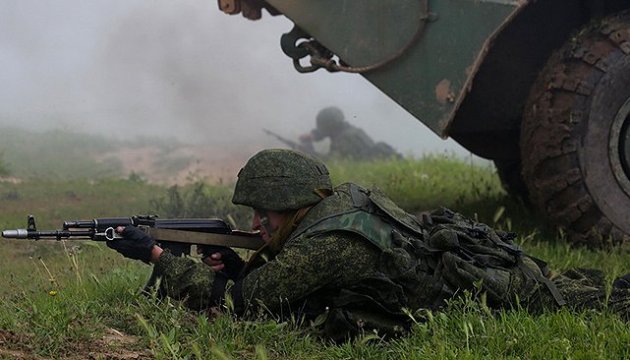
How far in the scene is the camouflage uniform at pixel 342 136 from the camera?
15.2m

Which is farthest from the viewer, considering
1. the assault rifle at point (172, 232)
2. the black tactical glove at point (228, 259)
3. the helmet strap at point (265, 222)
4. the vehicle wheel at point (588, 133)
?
the vehicle wheel at point (588, 133)

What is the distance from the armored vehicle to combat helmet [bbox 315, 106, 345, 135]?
26.1 feet

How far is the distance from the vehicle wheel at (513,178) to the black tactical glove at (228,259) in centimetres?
347

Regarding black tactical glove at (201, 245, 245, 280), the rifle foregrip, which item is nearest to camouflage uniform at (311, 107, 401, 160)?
black tactical glove at (201, 245, 245, 280)

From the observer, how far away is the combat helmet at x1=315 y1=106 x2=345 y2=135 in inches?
604

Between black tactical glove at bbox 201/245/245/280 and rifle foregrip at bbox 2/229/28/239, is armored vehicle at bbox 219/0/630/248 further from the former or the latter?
rifle foregrip at bbox 2/229/28/239

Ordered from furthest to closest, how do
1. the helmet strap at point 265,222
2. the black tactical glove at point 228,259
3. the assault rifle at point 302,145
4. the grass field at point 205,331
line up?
the assault rifle at point 302,145 → the black tactical glove at point 228,259 → the helmet strap at point 265,222 → the grass field at point 205,331

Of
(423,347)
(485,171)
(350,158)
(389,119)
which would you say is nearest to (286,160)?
(423,347)

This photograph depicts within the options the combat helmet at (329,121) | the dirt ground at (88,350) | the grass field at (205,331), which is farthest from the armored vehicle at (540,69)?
the combat helmet at (329,121)

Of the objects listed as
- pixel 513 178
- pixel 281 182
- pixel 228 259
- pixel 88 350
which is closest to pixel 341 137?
pixel 513 178

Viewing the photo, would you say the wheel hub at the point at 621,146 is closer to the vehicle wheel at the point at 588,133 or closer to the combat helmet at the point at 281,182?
the vehicle wheel at the point at 588,133

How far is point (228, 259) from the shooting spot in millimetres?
5527

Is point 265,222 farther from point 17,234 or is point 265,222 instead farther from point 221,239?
point 17,234

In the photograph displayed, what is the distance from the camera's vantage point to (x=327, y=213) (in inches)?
202
